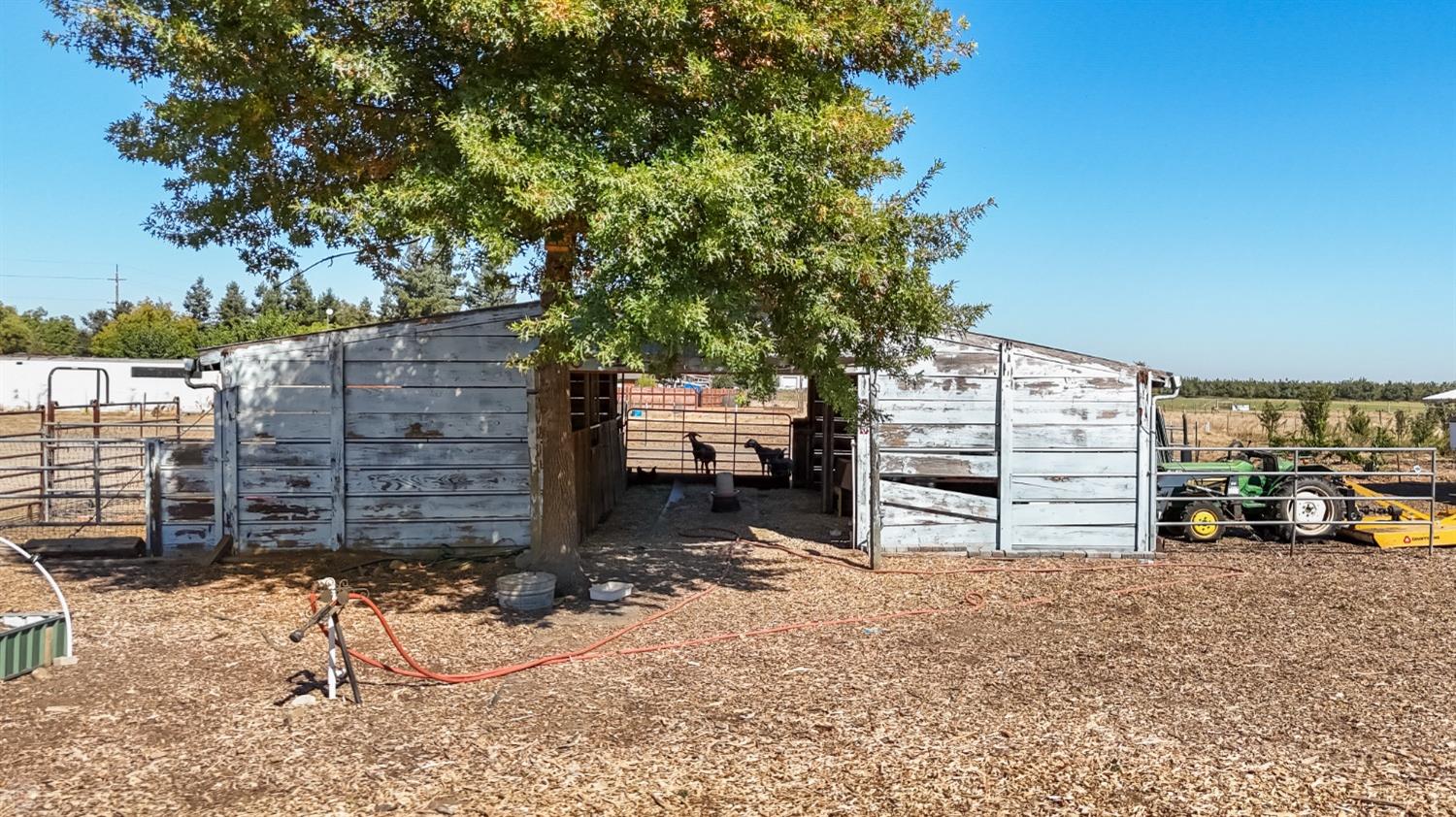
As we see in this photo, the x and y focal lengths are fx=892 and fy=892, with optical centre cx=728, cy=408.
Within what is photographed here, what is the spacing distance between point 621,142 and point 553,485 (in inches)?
125

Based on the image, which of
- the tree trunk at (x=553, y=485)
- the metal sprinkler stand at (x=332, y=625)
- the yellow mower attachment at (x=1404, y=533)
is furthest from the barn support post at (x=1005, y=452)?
the metal sprinkler stand at (x=332, y=625)

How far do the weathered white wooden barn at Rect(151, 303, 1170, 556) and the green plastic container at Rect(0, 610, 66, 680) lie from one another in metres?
3.76

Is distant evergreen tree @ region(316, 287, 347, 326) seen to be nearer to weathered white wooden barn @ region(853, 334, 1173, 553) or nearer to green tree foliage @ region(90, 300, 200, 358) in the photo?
green tree foliage @ region(90, 300, 200, 358)

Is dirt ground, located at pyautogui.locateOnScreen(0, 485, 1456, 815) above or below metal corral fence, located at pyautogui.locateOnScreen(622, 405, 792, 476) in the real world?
below

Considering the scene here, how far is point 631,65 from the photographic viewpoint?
21.1ft

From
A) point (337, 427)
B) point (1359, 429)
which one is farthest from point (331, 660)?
point (1359, 429)

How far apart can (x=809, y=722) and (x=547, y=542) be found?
143 inches

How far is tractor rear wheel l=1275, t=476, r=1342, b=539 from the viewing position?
11.3 meters

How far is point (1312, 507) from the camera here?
1167 centimetres

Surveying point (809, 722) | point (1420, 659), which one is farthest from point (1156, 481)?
point (809, 722)

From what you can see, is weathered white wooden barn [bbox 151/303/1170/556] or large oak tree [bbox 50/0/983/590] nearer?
large oak tree [bbox 50/0/983/590]

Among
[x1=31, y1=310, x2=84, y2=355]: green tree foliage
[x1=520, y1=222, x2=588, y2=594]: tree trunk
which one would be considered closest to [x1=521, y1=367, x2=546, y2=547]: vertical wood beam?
[x1=520, y1=222, x2=588, y2=594]: tree trunk

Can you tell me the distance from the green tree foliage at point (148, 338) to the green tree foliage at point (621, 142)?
48644 mm

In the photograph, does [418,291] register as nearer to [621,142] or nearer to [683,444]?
[683,444]
